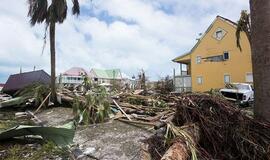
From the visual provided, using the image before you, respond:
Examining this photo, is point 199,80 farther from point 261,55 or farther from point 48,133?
point 48,133

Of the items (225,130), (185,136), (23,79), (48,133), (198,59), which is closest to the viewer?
(185,136)

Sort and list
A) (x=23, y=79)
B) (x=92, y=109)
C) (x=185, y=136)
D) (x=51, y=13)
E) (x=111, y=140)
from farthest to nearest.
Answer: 1. (x=23, y=79)
2. (x=51, y=13)
3. (x=92, y=109)
4. (x=111, y=140)
5. (x=185, y=136)

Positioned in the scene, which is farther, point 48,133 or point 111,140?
point 111,140

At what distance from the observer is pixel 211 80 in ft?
102

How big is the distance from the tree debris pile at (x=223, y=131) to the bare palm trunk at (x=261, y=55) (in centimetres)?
28

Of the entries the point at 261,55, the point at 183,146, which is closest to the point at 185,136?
the point at 183,146

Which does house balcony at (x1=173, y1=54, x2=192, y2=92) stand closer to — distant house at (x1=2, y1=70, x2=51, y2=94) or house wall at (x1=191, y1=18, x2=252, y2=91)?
house wall at (x1=191, y1=18, x2=252, y2=91)

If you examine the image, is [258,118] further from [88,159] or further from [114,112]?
[114,112]

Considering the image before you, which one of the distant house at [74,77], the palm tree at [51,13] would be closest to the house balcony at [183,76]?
the distant house at [74,77]

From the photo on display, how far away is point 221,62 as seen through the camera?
29844 millimetres

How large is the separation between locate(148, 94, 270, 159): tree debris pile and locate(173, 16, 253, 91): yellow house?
24326mm

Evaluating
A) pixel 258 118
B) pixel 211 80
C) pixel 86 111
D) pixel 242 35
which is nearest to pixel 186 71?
pixel 211 80

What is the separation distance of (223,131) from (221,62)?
26.8 metres

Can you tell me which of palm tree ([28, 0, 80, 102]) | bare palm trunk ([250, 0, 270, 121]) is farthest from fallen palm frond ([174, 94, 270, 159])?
palm tree ([28, 0, 80, 102])
